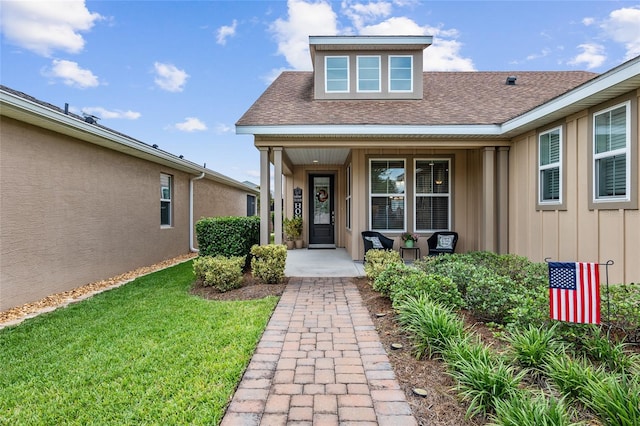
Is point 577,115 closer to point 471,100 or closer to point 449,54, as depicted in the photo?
point 471,100

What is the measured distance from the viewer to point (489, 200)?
7188 mm

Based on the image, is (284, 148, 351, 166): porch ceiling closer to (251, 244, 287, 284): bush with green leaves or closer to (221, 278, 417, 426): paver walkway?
(251, 244, 287, 284): bush with green leaves

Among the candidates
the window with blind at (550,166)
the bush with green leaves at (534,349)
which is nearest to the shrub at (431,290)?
the bush with green leaves at (534,349)

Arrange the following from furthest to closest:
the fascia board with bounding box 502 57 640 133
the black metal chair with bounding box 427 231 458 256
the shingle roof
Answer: the black metal chair with bounding box 427 231 458 256 < the shingle roof < the fascia board with bounding box 502 57 640 133

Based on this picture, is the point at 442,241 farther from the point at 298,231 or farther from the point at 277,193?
the point at 298,231

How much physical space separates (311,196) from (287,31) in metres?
6.63

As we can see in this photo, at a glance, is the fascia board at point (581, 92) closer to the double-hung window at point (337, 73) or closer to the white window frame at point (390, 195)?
the white window frame at point (390, 195)

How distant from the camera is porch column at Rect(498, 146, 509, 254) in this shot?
7.16 meters

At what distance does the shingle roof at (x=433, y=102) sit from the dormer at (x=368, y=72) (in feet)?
0.91

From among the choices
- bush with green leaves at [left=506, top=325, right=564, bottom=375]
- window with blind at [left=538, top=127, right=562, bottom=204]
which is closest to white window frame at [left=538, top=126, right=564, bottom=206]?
window with blind at [left=538, top=127, right=562, bottom=204]

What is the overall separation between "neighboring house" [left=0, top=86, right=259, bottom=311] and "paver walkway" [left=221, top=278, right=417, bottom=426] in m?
4.27

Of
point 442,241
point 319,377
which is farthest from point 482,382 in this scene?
point 442,241

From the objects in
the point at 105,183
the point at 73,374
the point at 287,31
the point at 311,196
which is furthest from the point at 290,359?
the point at 287,31

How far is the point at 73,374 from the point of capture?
2875 millimetres
